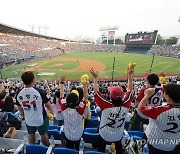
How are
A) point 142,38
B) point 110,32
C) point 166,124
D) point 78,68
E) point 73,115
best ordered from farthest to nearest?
point 110,32 → point 142,38 → point 78,68 → point 73,115 → point 166,124

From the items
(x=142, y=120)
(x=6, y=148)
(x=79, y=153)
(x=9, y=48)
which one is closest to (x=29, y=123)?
(x=6, y=148)

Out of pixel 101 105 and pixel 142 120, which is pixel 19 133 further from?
pixel 142 120

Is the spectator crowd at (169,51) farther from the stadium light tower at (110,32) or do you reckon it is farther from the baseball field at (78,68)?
the stadium light tower at (110,32)

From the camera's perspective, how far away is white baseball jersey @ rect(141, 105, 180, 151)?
277 cm

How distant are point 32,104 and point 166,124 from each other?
248 centimetres

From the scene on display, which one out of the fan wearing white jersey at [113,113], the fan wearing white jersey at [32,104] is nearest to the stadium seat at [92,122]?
the fan wearing white jersey at [32,104]

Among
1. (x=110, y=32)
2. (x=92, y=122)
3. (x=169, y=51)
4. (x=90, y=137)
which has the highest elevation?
(x=110, y=32)

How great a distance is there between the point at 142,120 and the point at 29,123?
2.72 meters

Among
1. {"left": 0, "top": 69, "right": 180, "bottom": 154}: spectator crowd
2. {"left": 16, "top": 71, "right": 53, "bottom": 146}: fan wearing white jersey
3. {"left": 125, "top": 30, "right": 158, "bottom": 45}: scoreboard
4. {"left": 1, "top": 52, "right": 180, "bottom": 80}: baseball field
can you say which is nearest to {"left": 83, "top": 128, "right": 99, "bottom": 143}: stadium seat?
{"left": 0, "top": 69, "right": 180, "bottom": 154}: spectator crowd

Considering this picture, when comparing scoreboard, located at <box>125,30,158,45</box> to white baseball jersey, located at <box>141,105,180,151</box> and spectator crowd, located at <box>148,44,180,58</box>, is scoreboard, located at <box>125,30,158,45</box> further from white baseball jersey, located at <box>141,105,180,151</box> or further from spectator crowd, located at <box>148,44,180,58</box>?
white baseball jersey, located at <box>141,105,180,151</box>

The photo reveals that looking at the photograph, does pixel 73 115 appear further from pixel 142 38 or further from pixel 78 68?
pixel 142 38

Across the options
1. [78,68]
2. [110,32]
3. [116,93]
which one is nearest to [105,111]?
[116,93]

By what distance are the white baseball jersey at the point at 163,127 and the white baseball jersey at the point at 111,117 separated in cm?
49

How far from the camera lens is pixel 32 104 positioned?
3.86 m
